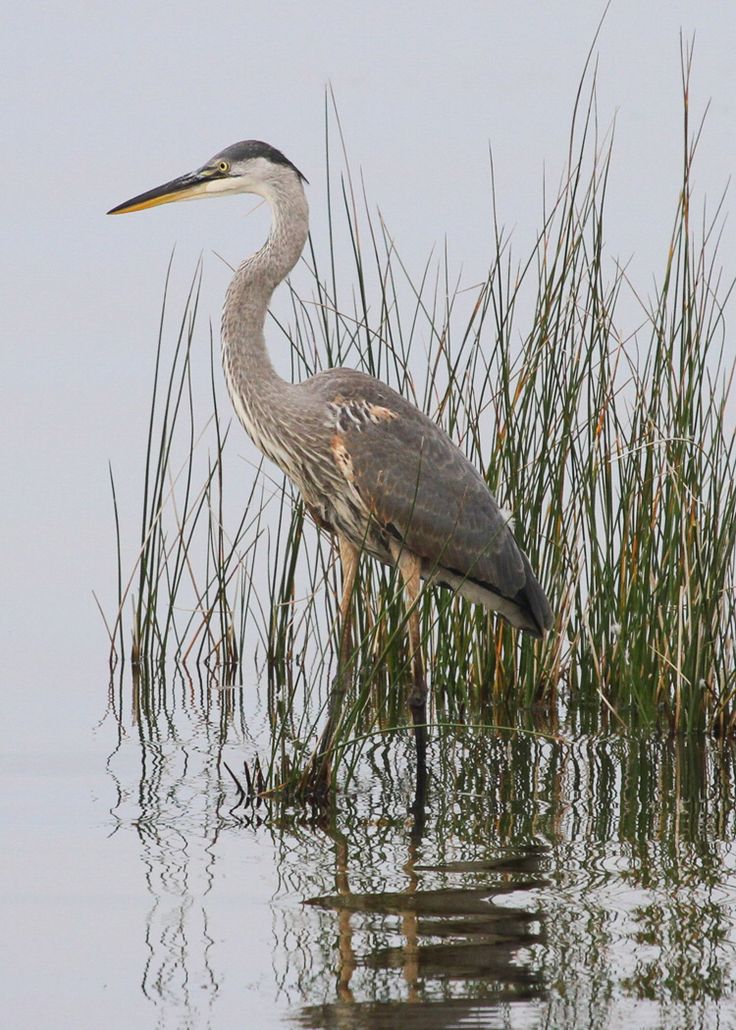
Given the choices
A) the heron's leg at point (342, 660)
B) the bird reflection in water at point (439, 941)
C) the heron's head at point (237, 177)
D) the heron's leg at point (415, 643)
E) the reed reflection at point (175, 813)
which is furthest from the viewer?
the heron's head at point (237, 177)

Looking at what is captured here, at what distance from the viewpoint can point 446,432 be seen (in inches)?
245

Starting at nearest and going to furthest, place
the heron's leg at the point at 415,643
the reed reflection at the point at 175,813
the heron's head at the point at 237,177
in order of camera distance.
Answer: the reed reflection at the point at 175,813, the heron's leg at the point at 415,643, the heron's head at the point at 237,177

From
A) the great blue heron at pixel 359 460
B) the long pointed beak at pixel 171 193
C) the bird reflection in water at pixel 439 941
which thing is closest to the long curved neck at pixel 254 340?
the great blue heron at pixel 359 460

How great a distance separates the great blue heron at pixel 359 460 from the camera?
18.3 ft

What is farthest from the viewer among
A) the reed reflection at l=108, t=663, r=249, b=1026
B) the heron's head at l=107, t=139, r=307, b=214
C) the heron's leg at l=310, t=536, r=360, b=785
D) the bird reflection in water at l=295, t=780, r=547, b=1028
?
the heron's head at l=107, t=139, r=307, b=214

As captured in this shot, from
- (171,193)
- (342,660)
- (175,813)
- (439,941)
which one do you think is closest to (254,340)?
(171,193)

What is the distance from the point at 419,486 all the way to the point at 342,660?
68 cm

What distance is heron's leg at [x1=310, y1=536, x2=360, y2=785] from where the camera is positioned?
4898mm

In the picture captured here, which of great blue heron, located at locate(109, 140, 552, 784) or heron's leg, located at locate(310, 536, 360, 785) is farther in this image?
great blue heron, located at locate(109, 140, 552, 784)

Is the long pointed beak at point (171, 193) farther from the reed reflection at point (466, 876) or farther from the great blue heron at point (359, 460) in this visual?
the reed reflection at point (466, 876)

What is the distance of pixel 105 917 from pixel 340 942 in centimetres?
63

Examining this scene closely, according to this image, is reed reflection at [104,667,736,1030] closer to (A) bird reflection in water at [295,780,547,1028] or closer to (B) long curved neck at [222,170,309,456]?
(A) bird reflection in water at [295,780,547,1028]

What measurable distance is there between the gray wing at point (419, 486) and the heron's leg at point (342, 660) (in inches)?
9.3

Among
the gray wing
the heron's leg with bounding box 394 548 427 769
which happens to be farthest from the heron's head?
the heron's leg with bounding box 394 548 427 769
